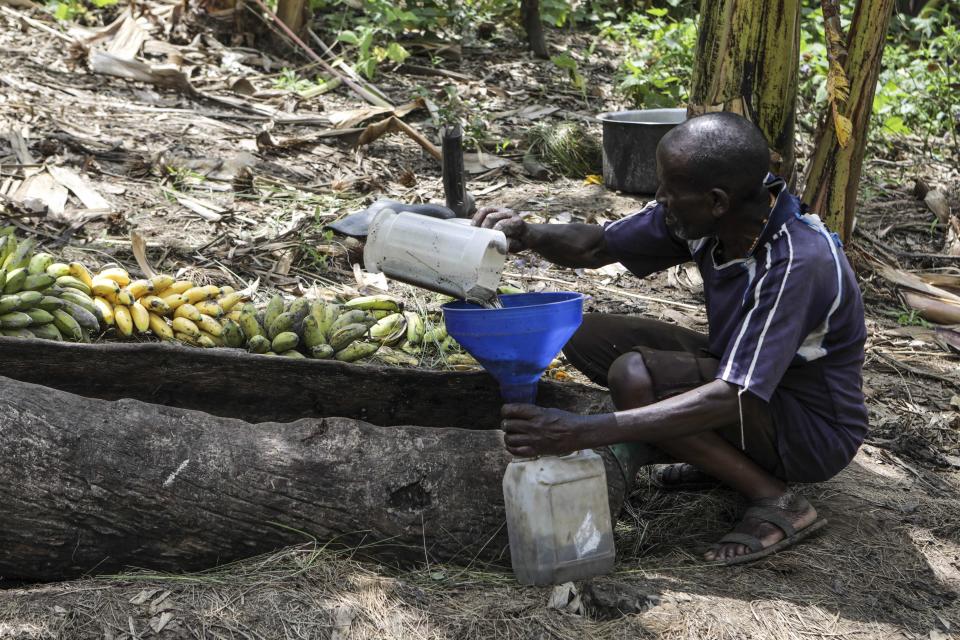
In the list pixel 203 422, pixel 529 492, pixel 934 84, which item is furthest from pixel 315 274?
pixel 934 84

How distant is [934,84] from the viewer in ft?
24.5

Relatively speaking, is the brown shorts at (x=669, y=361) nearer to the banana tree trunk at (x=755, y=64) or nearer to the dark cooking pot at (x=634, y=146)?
the banana tree trunk at (x=755, y=64)

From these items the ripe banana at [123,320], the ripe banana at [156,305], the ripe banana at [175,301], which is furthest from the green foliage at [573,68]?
the ripe banana at [123,320]

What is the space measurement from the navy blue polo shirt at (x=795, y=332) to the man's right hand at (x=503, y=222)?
0.54 metres

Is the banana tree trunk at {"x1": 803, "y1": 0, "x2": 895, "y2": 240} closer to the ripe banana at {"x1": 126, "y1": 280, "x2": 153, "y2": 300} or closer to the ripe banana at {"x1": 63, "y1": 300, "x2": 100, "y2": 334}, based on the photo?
the ripe banana at {"x1": 126, "y1": 280, "x2": 153, "y2": 300}

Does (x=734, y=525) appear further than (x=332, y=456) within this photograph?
Yes

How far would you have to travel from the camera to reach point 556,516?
2.55 m

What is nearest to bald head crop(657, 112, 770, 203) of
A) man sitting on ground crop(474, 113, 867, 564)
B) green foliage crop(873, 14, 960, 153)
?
man sitting on ground crop(474, 113, 867, 564)

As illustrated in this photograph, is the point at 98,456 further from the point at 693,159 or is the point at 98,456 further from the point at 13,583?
the point at 693,159

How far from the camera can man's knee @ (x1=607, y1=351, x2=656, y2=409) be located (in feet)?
9.09

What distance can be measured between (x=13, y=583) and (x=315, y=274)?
8.75 feet

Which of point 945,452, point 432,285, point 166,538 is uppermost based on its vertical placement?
point 432,285

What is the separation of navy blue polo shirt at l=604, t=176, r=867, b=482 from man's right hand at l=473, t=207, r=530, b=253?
54 cm

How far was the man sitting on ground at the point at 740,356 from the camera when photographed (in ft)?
8.08
